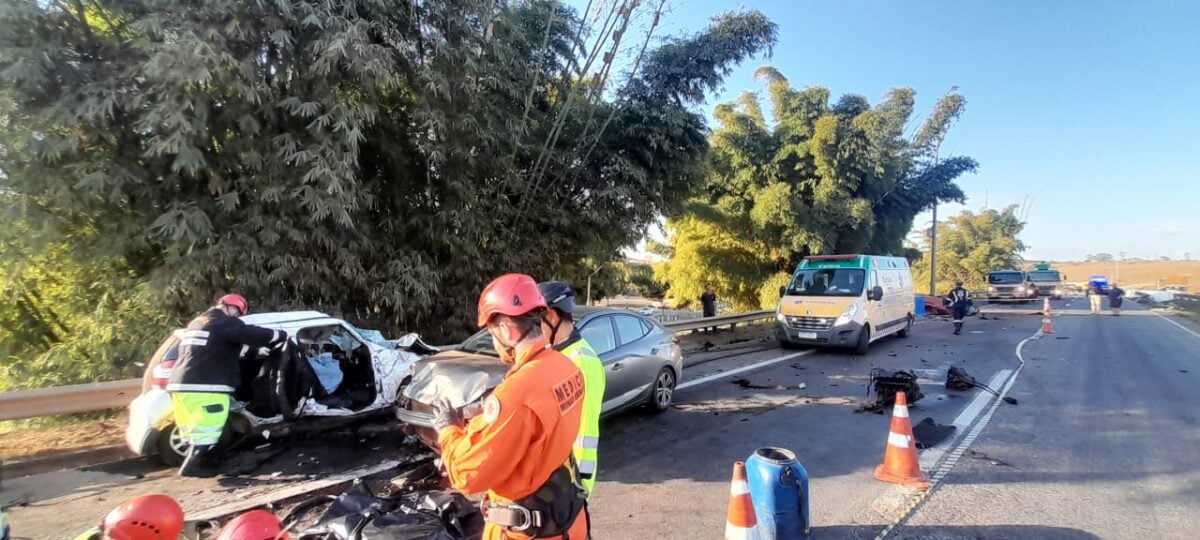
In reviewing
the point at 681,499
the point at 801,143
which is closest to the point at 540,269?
the point at 681,499

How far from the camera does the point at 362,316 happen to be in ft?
24.9

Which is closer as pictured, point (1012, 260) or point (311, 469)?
point (311, 469)

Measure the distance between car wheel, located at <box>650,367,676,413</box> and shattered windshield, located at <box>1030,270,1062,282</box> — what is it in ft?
116

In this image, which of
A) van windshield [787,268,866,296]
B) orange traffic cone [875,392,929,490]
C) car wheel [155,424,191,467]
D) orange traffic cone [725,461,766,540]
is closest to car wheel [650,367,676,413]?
orange traffic cone [875,392,929,490]

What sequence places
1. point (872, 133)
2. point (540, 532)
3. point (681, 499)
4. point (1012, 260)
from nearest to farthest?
point (540, 532)
point (681, 499)
point (872, 133)
point (1012, 260)

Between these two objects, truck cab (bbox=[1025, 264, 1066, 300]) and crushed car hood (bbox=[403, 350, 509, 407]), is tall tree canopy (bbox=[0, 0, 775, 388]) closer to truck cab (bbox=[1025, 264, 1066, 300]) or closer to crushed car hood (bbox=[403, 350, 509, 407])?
crushed car hood (bbox=[403, 350, 509, 407])

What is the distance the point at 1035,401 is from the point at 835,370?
8.88 ft

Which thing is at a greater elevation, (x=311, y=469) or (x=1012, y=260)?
(x=1012, y=260)

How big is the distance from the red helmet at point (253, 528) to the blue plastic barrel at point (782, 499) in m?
2.41

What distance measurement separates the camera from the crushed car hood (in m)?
4.42

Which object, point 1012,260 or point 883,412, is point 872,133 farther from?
point 1012,260

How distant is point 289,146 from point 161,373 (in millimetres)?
2461

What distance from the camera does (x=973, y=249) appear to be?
4772 cm

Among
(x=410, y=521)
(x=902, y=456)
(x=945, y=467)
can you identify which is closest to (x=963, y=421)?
(x=945, y=467)
